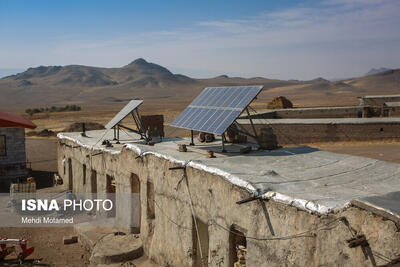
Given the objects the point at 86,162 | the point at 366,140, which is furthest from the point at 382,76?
the point at 86,162

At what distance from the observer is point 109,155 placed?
1422 centimetres

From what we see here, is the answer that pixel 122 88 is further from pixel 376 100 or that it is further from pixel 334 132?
pixel 334 132

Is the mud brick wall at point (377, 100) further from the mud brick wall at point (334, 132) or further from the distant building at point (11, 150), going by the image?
the distant building at point (11, 150)

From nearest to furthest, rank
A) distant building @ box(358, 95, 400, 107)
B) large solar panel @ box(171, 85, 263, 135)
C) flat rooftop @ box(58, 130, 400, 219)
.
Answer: flat rooftop @ box(58, 130, 400, 219) < large solar panel @ box(171, 85, 263, 135) < distant building @ box(358, 95, 400, 107)

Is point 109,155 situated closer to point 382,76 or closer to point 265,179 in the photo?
point 265,179

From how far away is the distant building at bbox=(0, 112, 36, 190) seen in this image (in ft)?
68.1

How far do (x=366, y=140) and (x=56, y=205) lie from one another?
58.7 feet

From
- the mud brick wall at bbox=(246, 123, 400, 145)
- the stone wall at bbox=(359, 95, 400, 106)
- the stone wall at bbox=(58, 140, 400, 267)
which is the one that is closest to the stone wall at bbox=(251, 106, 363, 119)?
the stone wall at bbox=(359, 95, 400, 106)

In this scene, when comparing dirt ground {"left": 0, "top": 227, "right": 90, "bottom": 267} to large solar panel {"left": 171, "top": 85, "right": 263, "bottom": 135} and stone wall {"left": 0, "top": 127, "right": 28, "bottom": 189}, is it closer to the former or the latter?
large solar panel {"left": 171, "top": 85, "right": 263, "bottom": 135}

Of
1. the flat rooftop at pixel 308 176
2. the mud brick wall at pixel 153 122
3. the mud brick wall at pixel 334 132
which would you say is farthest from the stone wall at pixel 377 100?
the flat rooftop at pixel 308 176

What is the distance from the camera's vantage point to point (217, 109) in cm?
1219

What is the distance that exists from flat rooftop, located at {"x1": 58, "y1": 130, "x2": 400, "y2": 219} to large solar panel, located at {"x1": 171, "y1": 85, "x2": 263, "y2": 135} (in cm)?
88

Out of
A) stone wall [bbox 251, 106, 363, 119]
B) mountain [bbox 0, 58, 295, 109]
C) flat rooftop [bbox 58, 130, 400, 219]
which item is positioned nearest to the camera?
flat rooftop [bbox 58, 130, 400, 219]

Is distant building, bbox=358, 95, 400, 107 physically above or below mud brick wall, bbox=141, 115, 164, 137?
above
